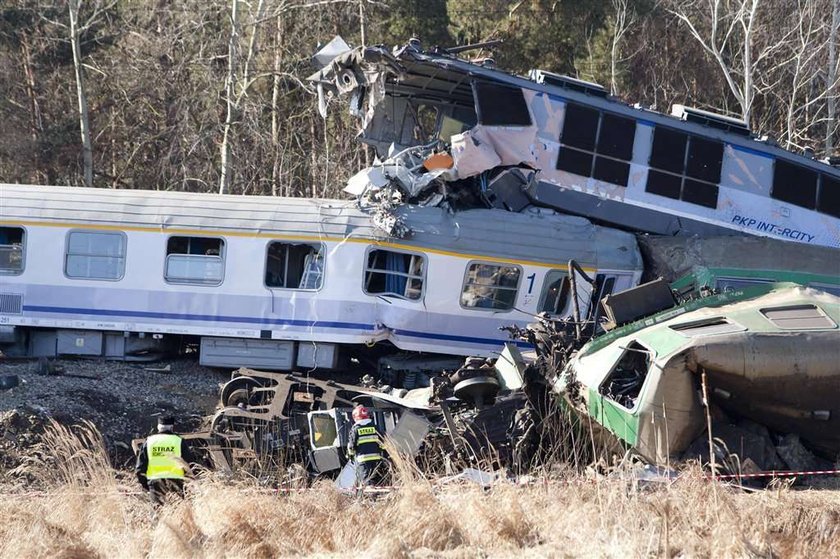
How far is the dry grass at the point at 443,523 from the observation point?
7.97 meters

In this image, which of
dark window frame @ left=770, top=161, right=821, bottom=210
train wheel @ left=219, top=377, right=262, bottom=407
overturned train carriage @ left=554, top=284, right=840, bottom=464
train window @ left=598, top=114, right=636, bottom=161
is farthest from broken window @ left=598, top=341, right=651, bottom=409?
dark window frame @ left=770, top=161, right=821, bottom=210

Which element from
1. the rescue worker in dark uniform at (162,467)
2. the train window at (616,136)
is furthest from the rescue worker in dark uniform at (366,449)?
the train window at (616,136)

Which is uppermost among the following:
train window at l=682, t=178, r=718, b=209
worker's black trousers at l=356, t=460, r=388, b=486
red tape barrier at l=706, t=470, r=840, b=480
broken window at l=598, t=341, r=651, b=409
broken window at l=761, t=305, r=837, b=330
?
train window at l=682, t=178, r=718, b=209

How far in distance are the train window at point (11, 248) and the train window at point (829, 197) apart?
43.9 ft

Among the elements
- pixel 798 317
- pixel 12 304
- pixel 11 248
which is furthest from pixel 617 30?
pixel 798 317

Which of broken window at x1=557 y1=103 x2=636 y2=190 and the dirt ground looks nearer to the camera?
the dirt ground

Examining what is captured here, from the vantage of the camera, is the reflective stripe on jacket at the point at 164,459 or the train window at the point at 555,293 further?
the train window at the point at 555,293

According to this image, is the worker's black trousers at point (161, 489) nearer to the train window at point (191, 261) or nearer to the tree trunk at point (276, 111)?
the train window at point (191, 261)

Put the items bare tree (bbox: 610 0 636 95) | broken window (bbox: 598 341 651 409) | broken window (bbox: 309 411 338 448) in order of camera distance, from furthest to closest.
Result: 1. bare tree (bbox: 610 0 636 95)
2. broken window (bbox: 309 411 338 448)
3. broken window (bbox: 598 341 651 409)

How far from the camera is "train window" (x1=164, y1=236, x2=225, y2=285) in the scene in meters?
16.7

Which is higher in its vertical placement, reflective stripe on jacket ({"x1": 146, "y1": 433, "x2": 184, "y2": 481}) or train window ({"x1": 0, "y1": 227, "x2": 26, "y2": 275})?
train window ({"x1": 0, "y1": 227, "x2": 26, "y2": 275})

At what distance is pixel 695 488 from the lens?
28.1 ft

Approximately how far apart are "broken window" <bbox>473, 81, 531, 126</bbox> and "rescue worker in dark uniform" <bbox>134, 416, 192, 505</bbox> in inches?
351

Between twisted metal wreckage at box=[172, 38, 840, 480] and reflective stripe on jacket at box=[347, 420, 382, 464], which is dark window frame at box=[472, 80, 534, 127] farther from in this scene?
reflective stripe on jacket at box=[347, 420, 382, 464]
